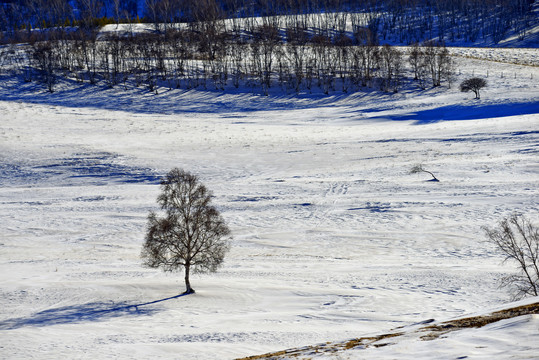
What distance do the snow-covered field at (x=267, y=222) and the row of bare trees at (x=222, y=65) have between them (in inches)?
653

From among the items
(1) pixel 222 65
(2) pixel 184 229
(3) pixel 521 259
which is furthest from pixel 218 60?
(3) pixel 521 259

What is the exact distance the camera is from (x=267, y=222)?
31.5 meters

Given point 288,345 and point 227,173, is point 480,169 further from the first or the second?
point 288,345

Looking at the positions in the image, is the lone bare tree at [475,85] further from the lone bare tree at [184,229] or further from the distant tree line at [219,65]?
the lone bare tree at [184,229]

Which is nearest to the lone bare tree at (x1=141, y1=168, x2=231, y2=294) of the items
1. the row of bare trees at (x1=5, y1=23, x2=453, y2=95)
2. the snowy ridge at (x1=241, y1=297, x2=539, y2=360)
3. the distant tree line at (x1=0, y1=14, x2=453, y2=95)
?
the snowy ridge at (x1=241, y1=297, x2=539, y2=360)

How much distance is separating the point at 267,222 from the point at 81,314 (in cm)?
1404

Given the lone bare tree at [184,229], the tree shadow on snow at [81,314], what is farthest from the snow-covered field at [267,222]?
the lone bare tree at [184,229]

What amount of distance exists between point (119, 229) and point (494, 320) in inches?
919

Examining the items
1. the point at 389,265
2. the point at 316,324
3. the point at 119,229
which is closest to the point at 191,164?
the point at 119,229

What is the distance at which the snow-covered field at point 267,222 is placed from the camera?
1773 centimetres

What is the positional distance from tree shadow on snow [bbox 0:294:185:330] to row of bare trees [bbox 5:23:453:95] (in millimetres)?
64744

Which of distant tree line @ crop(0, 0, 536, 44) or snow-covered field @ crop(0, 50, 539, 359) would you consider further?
distant tree line @ crop(0, 0, 536, 44)

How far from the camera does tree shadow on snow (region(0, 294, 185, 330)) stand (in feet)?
60.8

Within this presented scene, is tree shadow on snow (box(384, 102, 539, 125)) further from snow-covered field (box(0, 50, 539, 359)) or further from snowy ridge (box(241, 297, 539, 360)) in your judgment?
snowy ridge (box(241, 297, 539, 360))
